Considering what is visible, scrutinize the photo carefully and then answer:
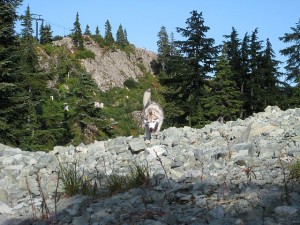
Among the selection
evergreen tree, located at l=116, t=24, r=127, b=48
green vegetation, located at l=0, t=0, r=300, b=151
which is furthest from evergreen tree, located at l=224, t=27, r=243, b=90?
evergreen tree, located at l=116, t=24, r=127, b=48

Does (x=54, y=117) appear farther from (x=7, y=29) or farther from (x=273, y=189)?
(x=273, y=189)

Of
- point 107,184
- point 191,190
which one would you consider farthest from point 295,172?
point 107,184

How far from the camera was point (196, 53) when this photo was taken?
100.0 ft

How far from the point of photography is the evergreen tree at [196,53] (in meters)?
29.8

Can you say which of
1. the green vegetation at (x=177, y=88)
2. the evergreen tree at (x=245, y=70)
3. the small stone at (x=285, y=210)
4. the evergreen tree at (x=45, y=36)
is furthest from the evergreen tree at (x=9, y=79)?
the evergreen tree at (x=45, y=36)

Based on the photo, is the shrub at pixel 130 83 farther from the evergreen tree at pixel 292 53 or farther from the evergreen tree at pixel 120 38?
the evergreen tree at pixel 292 53

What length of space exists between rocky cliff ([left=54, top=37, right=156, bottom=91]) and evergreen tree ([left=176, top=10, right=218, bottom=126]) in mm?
44526

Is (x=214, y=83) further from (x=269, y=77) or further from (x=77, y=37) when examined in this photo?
(x=77, y=37)

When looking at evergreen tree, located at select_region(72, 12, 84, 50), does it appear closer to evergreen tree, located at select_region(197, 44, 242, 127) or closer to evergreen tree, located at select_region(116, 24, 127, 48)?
evergreen tree, located at select_region(116, 24, 127, 48)

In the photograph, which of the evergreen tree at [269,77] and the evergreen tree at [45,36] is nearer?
the evergreen tree at [269,77]

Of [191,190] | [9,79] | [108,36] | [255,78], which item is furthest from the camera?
[108,36]

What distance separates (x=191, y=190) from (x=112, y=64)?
268 ft

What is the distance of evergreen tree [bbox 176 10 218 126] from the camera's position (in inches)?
1172

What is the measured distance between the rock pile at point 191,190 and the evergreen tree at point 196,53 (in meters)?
22.0
